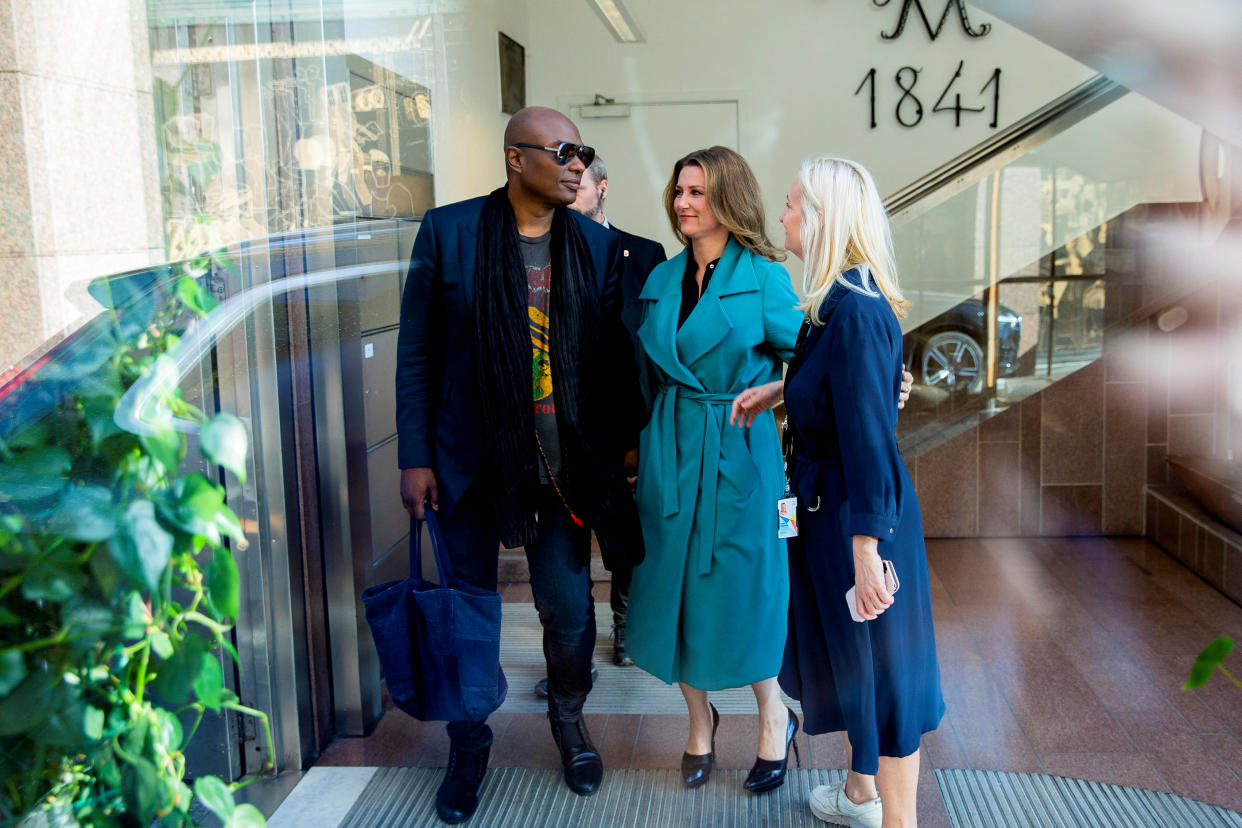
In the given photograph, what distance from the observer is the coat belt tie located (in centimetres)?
233

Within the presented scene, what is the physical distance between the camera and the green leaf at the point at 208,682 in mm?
1248

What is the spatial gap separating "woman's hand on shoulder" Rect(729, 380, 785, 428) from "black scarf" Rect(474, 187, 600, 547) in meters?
0.37

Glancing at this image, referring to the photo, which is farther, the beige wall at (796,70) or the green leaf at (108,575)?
the beige wall at (796,70)

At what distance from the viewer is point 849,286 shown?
6.18 feet

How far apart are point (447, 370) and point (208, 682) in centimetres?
120

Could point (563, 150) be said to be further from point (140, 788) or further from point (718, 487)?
point (140, 788)

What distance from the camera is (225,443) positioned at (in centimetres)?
116

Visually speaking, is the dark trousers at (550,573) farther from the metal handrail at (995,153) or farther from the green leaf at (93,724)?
the metal handrail at (995,153)

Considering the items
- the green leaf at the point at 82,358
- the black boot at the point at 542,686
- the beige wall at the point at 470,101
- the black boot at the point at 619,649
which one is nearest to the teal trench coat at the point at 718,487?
the black boot at the point at 542,686

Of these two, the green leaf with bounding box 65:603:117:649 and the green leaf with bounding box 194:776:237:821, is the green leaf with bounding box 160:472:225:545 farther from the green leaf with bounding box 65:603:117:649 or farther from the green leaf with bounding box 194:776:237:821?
the green leaf with bounding box 194:776:237:821

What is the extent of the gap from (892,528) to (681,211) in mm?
909

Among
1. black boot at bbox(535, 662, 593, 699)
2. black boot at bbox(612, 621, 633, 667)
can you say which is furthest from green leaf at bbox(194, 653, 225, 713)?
black boot at bbox(612, 621, 633, 667)

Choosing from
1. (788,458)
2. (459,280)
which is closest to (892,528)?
(788,458)

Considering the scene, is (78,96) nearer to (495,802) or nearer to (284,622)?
(284,622)
